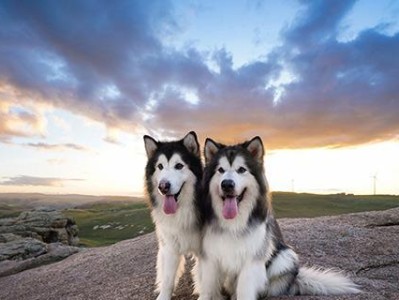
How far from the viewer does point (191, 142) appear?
7.75 meters

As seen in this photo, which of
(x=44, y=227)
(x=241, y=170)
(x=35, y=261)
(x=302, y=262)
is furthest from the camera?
(x=44, y=227)

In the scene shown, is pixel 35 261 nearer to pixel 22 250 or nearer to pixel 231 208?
pixel 22 250

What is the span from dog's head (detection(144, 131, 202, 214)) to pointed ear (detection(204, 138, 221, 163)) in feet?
1.25

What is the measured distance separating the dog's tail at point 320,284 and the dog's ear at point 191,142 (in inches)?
132

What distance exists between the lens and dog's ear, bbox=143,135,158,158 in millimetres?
7957

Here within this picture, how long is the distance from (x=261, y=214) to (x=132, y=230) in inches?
3184

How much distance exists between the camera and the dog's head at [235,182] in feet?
22.1

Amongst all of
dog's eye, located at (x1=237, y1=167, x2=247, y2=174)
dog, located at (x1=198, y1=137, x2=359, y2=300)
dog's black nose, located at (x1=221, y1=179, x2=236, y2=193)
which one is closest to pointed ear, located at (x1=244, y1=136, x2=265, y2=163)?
dog, located at (x1=198, y1=137, x2=359, y2=300)

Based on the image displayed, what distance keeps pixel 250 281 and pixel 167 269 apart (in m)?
1.76

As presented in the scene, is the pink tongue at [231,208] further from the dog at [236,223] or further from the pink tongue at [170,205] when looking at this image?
the pink tongue at [170,205]

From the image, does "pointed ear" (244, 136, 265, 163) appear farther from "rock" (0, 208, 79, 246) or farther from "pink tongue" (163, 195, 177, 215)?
"rock" (0, 208, 79, 246)

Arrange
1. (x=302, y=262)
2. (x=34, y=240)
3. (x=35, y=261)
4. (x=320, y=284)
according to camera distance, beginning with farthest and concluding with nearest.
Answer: (x=34, y=240) → (x=35, y=261) → (x=302, y=262) → (x=320, y=284)

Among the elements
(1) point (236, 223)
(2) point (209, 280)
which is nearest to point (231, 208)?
(1) point (236, 223)

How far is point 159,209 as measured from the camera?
25.3 ft
